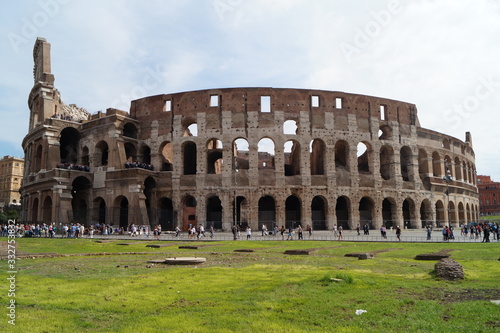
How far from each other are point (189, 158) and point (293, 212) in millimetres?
12832

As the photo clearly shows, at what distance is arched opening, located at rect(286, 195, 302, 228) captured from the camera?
127ft

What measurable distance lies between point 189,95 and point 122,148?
334 inches

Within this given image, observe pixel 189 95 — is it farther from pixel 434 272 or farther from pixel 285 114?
pixel 434 272

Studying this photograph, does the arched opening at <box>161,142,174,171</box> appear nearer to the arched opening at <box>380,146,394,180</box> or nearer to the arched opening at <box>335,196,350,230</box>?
the arched opening at <box>335,196,350,230</box>

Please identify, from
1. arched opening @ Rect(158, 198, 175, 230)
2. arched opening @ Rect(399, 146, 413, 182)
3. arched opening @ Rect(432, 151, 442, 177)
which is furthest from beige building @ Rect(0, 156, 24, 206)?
arched opening @ Rect(432, 151, 442, 177)

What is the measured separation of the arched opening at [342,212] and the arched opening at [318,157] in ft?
12.3

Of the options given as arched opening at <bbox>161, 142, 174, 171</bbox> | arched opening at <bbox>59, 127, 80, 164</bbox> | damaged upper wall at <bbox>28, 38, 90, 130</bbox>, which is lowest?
arched opening at <bbox>161, 142, 174, 171</bbox>

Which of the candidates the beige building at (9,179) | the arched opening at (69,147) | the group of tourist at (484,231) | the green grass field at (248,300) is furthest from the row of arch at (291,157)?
the beige building at (9,179)

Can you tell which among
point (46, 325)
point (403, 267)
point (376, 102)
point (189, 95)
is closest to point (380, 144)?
point (376, 102)

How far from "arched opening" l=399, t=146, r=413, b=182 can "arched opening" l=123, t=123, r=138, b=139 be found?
29.5m

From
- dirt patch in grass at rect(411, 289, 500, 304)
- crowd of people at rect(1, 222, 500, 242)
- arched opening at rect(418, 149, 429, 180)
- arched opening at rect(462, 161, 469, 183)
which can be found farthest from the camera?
arched opening at rect(462, 161, 469, 183)

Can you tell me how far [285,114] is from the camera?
1526 inches

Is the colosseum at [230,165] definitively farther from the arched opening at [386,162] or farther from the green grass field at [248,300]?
the green grass field at [248,300]

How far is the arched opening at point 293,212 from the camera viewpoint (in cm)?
3859
